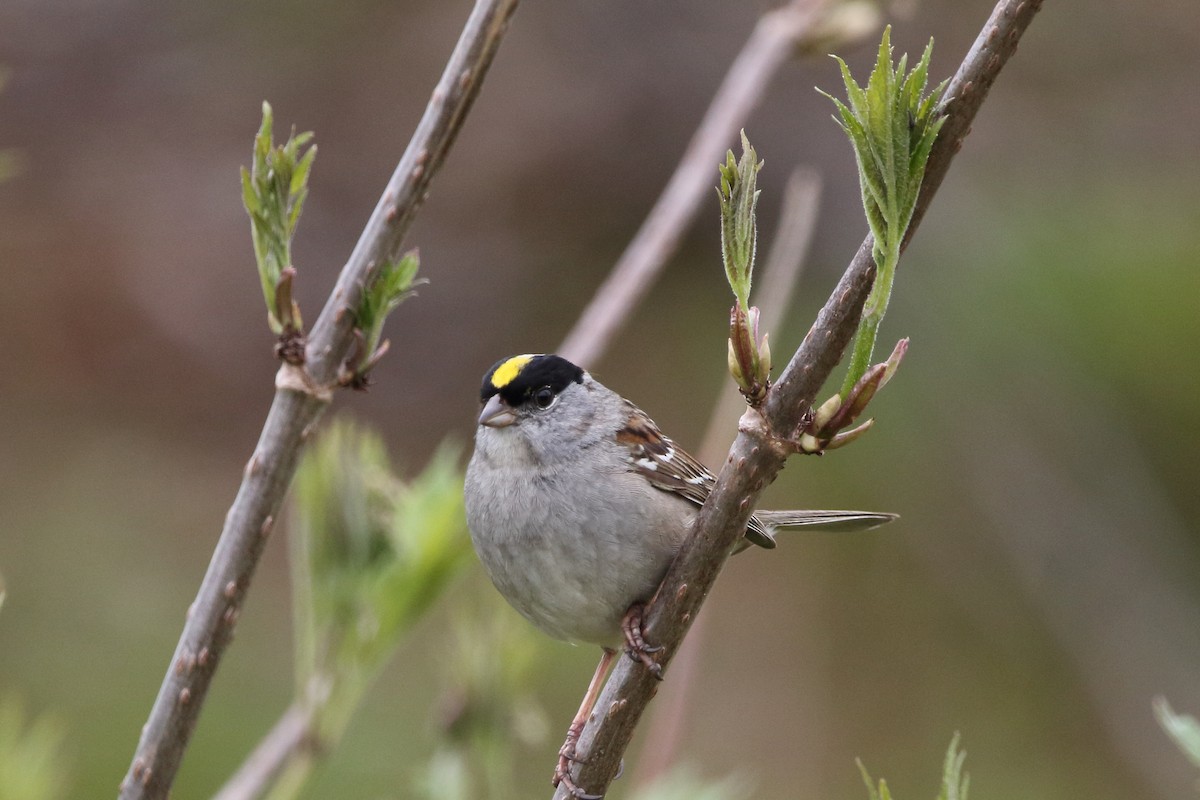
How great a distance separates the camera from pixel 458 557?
1272 mm

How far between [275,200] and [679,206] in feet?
2.17

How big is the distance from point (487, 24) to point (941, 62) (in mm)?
3639

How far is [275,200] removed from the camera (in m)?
0.99

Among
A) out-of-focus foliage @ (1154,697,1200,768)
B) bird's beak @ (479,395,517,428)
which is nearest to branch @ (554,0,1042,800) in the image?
out-of-focus foliage @ (1154,697,1200,768)

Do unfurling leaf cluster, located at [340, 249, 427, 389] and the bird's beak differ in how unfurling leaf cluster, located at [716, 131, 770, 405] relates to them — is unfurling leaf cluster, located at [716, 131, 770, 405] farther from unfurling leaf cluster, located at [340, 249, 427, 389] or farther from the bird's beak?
the bird's beak

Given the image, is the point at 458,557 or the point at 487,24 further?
the point at 458,557

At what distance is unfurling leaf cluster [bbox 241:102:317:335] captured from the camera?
97 centimetres

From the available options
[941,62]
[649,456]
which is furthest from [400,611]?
[941,62]

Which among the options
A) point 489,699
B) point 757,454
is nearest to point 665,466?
point 489,699

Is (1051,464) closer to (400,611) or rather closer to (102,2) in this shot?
(400,611)

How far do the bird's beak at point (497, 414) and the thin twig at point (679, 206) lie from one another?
1.23ft

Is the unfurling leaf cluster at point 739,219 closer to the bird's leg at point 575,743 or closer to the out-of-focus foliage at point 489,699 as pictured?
the bird's leg at point 575,743

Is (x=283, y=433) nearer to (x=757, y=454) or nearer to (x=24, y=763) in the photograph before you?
(x=24, y=763)

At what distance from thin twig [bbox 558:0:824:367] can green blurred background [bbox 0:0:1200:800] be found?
1.25m
